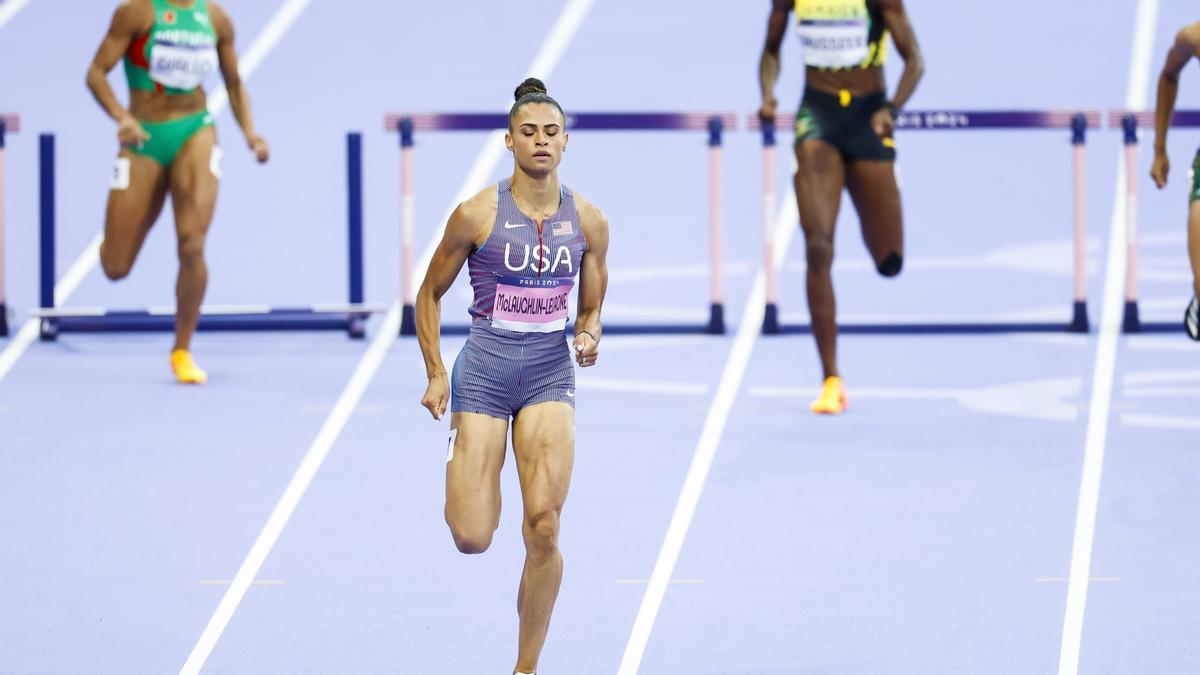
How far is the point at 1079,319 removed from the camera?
462 inches

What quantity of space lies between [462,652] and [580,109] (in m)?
10.7

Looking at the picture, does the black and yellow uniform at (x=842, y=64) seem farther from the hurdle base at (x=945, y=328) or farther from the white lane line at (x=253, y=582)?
the white lane line at (x=253, y=582)

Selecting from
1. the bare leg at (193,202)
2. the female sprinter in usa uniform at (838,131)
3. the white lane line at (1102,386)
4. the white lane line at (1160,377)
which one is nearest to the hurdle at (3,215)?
the bare leg at (193,202)

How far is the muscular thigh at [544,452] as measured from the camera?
5266 mm

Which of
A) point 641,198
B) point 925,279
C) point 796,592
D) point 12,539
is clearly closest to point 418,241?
point 641,198

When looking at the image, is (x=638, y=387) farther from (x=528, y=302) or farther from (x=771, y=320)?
(x=528, y=302)

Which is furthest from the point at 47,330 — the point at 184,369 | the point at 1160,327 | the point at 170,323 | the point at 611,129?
the point at 1160,327

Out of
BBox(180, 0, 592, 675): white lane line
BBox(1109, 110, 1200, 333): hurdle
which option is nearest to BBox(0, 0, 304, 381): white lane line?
BBox(180, 0, 592, 675): white lane line

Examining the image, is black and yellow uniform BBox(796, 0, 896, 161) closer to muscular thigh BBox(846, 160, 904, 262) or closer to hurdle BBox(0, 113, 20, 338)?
muscular thigh BBox(846, 160, 904, 262)

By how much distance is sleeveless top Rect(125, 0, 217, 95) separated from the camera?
32.3 ft

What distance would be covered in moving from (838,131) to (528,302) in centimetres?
419

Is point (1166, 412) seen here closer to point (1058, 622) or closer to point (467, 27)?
point (1058, 622)

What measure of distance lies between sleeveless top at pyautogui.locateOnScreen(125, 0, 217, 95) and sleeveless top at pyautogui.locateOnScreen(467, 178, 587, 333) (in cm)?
479

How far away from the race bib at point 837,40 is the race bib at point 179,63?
284 centimetres
